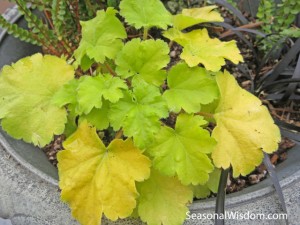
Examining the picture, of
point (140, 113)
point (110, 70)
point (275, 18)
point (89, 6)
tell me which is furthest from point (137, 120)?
point (275, 18)

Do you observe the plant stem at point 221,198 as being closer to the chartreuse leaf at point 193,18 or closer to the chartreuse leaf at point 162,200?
the chartreuse leaf at point 162,200

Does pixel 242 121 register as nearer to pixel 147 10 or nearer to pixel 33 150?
pixel 147 10

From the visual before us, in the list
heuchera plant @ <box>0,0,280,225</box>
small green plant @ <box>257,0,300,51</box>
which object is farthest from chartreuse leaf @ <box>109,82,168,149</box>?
small green plant @ <box>257,0,300,51</box>

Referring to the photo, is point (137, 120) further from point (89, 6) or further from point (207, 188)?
point (89, 6)

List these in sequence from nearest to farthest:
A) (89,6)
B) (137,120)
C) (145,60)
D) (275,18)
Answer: (137,120) < (145,60) < (89,6) < (275,18)

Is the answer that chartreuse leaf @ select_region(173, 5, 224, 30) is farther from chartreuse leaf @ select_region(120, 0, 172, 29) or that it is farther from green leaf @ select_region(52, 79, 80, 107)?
green leaf @ select_region(52, 79, 80, 107)

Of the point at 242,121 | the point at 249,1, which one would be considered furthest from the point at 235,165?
the point at 249,1
